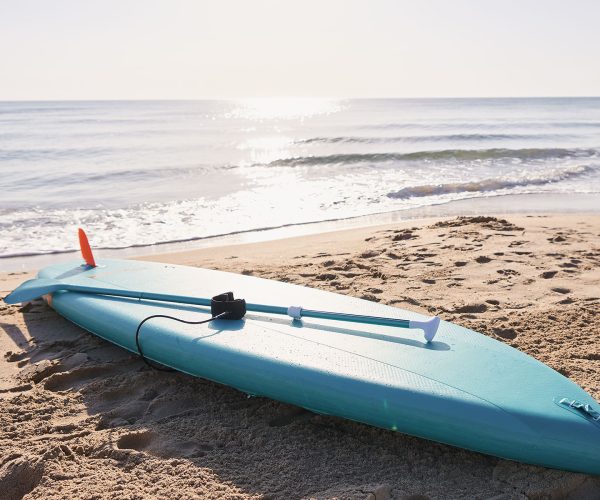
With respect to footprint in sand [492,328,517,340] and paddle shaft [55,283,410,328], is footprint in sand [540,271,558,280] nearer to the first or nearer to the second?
footprint in sand [492,328,517,340]

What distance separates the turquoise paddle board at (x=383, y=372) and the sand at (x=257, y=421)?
0.30 feet

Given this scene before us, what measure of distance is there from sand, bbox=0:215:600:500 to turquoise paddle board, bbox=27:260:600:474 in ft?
0.30

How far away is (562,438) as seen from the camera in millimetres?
1837

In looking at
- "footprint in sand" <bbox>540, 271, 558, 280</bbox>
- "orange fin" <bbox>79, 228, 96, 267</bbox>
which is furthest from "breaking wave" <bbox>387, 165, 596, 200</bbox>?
"orange fin" <bbox>79, 228, 96, 267</bbox>

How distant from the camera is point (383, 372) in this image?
7.14ft

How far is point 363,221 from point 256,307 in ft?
14.6

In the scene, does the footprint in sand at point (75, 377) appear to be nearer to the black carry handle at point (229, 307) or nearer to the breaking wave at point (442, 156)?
the black carry handle at point (229, 307)

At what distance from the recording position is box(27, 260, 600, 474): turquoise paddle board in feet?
6.20

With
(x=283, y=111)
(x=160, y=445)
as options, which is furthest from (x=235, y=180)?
(x=283, y=111)

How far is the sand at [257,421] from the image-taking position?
74.2 inches

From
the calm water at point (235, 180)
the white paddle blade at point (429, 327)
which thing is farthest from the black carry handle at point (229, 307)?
the calm water at point (235, 180)

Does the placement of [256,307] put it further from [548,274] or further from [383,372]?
[548,274]

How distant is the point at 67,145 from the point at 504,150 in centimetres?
1231

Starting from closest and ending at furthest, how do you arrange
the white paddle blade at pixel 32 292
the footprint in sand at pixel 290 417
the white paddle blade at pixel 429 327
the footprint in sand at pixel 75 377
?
1. the footprint in sand at pixel 290 417
2. the white paddle blade at pixel 429 327
3. the footprint in sand at pixel 75 377
4. the white paddle blade at pixel 32 292
